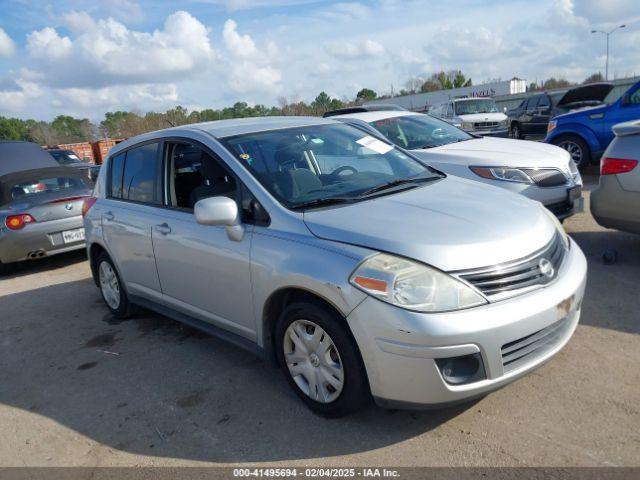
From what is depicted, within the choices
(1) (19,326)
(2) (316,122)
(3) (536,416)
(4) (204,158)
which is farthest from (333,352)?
(1) (19,326)

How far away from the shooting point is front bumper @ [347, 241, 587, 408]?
268 centimetres

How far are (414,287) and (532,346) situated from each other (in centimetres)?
73

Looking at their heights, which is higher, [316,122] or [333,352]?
[316,122]

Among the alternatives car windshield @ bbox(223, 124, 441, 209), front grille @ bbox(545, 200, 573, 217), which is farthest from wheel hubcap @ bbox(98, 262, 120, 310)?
front grille @ bbox(545, 200, 573, 217)

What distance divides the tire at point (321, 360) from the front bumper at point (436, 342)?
0.10 metres

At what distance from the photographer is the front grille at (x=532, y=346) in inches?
111

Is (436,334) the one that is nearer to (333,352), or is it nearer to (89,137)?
(333,352)

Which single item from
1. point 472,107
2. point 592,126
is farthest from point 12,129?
point 592,126

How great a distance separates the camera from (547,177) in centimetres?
594

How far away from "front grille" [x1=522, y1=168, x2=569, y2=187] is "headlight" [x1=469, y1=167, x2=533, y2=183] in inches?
2.4

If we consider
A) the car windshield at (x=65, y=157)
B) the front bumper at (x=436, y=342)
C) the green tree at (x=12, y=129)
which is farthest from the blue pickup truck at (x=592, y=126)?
the green tree at (x=12, y=129)

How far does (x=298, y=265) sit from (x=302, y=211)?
1.35ft

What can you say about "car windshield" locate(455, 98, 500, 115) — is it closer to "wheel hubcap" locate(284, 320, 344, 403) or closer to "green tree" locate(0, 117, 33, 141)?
"wheel hubcap" locate(284, 320, 344, 403)

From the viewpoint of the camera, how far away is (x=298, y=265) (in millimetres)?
3107
